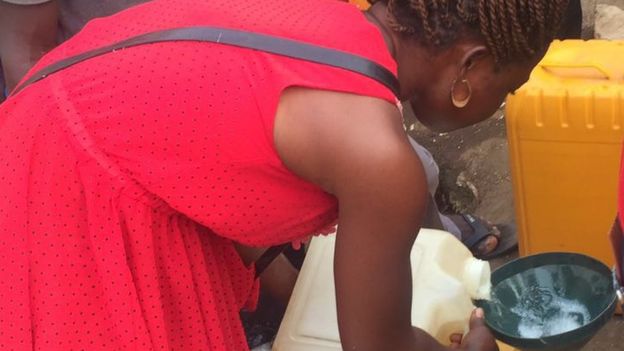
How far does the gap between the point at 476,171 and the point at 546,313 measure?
1.27m

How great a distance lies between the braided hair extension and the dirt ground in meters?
1.49

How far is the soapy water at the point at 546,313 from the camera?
174 cm

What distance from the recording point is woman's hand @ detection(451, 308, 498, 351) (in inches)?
65.2

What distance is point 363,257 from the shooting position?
1.25 m

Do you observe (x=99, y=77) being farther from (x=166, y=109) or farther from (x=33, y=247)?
(x=33, y=247)

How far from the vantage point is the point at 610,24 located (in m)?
3.12

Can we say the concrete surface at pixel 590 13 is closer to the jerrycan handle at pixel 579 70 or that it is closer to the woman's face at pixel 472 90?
the jerrycan handle at pixel 579 70

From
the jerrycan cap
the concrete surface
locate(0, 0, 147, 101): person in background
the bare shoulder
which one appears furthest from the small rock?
the bare shoulder

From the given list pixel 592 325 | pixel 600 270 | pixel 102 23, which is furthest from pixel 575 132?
pixel 102 23

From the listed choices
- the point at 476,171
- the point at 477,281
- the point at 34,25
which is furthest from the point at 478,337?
the point at 476,171

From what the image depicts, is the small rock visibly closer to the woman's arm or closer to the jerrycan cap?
the jerrycan cap

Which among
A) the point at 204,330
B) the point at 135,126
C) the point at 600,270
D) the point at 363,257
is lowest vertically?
the point at 600,270

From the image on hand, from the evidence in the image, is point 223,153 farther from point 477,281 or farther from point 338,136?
point 477,281

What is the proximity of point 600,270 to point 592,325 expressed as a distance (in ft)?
0.61
